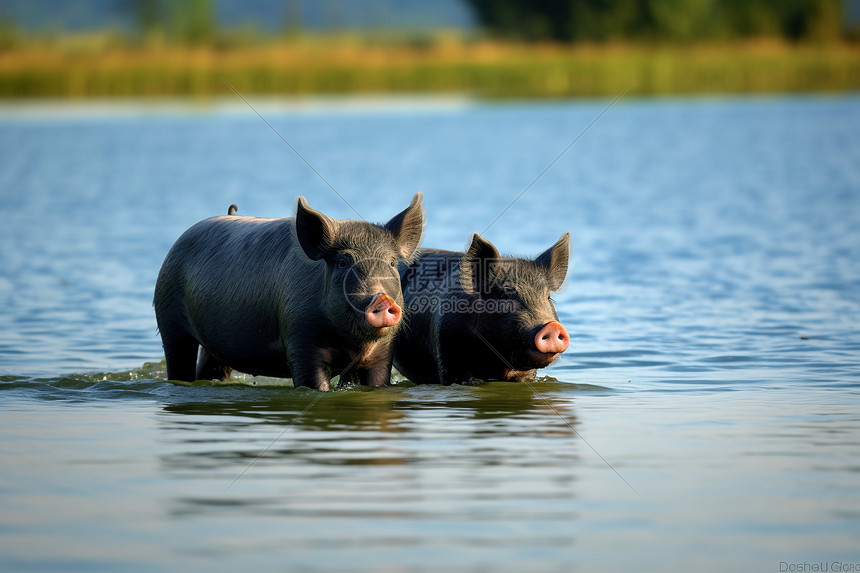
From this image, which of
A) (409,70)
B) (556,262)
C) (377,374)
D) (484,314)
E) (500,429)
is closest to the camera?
(500,429)

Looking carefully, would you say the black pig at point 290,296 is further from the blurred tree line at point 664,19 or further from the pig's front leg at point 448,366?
the blurred tree line at point 664,19

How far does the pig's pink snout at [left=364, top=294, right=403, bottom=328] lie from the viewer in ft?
26.1

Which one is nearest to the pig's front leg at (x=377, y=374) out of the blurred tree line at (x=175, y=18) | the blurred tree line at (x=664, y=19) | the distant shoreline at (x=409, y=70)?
the distant shoreline at (x=409, y=70)

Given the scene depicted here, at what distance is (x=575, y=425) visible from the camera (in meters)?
7.80

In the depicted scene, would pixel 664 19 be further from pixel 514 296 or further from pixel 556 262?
pixel 514 296

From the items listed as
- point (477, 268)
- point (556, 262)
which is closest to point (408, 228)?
point (477, 268)

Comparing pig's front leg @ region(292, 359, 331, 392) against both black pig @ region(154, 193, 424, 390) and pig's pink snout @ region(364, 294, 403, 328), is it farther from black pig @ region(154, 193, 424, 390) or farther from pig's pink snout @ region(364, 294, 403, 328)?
pig's pink snout @ region(364, 294, 403, 328)

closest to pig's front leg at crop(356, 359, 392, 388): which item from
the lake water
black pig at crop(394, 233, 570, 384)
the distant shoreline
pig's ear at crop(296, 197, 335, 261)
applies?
the lake water

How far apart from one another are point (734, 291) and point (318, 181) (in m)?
19.5

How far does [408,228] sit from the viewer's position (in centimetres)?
881

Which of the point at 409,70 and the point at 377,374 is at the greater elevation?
the point at 409,70

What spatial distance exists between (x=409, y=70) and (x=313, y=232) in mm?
43661

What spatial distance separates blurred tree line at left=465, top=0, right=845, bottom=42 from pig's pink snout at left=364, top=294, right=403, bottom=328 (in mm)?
65402

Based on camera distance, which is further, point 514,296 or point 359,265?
point 514,296
